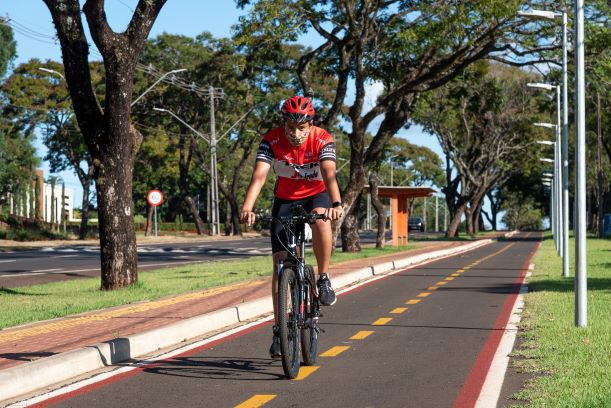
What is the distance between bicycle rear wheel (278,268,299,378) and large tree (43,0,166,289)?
975 centimetres

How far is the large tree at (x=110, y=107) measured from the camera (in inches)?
688

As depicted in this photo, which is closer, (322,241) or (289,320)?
(289,320)

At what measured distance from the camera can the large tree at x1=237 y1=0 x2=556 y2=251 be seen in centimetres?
2920

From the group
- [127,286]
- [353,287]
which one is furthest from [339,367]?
[353,287]

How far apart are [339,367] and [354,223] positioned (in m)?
27.7

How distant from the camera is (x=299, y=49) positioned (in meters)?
51.3

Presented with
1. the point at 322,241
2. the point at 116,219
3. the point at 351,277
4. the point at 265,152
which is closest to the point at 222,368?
the point at 322,241

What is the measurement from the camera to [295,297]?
851 centimetres

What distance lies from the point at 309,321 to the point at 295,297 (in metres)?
0.37

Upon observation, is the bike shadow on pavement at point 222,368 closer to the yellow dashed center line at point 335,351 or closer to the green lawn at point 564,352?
the yellow dashed center line at point 335,351

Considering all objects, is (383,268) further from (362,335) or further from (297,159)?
(297,159)

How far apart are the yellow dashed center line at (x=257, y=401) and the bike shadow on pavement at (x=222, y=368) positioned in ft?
2.63

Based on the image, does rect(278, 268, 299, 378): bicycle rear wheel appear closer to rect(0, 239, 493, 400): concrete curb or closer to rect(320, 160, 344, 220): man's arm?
rect(320, 160, 344, 220): man's arm

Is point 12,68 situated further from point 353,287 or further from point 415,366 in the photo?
point 415,366
